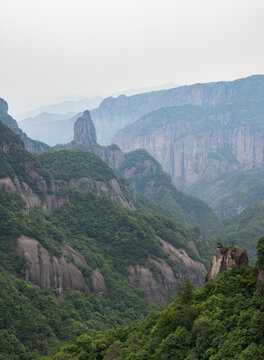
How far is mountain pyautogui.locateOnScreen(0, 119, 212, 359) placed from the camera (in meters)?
50.2

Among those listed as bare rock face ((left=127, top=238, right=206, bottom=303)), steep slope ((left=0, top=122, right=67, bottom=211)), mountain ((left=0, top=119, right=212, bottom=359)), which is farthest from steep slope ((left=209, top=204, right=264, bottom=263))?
steep slope ((left=0, top=122, right=67, bottom=211))

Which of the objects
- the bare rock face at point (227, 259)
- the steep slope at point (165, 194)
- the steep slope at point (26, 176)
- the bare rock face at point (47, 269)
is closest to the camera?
the bare rock face at point (227, 259)

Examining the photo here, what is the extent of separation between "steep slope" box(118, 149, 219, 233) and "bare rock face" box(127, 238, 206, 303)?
68.7 metres

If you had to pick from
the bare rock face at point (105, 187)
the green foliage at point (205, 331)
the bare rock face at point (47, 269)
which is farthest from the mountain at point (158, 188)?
the green foliage at point (205, 331)

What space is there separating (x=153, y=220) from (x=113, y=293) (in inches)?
1186

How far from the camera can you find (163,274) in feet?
258

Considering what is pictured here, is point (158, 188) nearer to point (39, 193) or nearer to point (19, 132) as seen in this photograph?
point (19, 132)

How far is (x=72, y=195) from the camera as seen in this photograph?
9031cm

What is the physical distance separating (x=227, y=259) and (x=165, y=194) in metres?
142

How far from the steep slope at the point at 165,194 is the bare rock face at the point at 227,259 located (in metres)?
118

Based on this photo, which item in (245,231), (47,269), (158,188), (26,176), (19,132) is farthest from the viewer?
(158,188)

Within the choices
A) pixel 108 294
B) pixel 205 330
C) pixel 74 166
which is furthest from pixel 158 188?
pixel 205 330

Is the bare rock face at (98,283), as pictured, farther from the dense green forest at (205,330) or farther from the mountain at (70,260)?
the dense green forest at (205,330)

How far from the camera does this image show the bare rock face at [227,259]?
119ft
